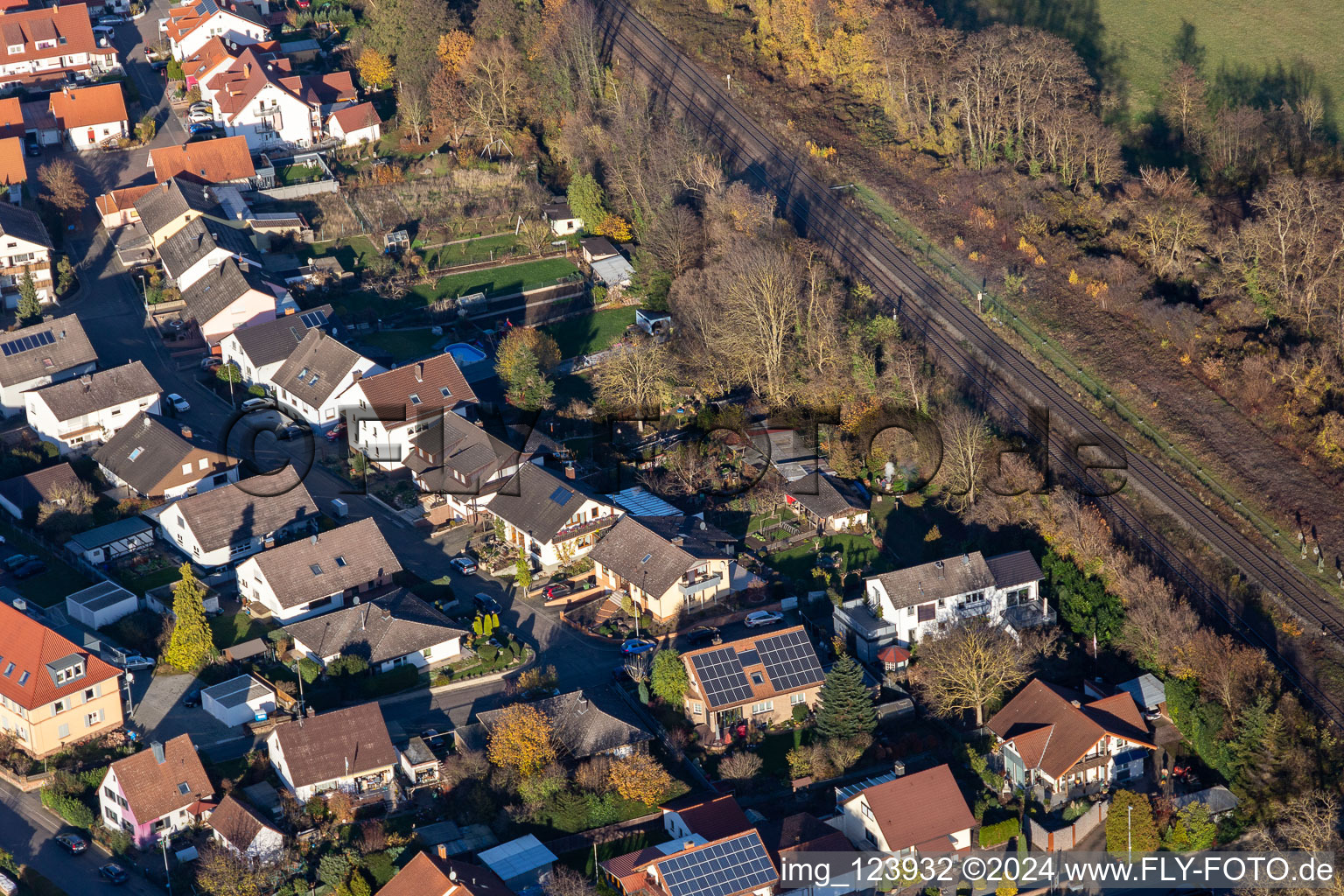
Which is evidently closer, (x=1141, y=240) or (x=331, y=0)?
(x=1141, y=240)

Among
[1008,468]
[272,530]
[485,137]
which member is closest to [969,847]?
[1008,468]

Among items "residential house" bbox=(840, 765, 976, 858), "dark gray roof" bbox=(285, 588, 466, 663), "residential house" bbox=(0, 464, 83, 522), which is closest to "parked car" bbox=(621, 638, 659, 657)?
"dark gray roof" bbox=(285, 588, 466, 663)

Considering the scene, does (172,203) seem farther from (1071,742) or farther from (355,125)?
(1071,742)

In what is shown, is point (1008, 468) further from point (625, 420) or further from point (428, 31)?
point (428, 31)

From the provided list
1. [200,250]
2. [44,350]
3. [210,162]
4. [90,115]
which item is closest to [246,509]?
[44,350]

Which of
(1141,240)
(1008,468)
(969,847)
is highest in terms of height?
(1141,240)

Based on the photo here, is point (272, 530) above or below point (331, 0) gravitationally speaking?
below
